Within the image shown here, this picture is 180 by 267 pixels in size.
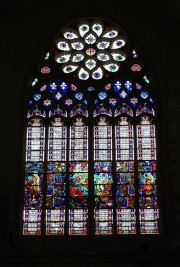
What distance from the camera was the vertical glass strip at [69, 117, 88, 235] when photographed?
45.0 ft

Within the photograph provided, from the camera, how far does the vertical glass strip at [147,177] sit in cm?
1362

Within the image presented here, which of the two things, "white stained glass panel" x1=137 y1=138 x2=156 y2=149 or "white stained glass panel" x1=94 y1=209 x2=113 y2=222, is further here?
"white stained glass panel" x1=137 y1=138 x2=156 y2=149

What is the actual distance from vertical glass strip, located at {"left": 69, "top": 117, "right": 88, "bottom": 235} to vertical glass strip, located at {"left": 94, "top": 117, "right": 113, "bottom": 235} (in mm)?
247

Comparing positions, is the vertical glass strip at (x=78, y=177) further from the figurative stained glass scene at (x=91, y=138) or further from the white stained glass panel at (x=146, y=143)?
the white stained glass panel at (x=146, y=143)

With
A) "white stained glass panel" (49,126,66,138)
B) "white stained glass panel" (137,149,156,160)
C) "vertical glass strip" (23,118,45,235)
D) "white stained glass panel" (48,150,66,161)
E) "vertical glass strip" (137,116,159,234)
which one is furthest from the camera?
"white stained glass panel" (49,126,66,138)

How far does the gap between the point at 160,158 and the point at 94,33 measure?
3.88 meters

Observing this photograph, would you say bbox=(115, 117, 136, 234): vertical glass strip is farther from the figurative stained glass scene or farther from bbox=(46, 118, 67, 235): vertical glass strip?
bbox=(46, 118, 67, 235): vertical glass strip

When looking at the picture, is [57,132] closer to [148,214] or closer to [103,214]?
[103,214]

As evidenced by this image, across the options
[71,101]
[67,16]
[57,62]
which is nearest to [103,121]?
[71,101]

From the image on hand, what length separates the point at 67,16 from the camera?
15.3 m

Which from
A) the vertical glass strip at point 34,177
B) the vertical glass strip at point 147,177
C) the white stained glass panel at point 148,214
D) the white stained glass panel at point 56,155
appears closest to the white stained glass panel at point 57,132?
the vertical glass strip at point 34,177

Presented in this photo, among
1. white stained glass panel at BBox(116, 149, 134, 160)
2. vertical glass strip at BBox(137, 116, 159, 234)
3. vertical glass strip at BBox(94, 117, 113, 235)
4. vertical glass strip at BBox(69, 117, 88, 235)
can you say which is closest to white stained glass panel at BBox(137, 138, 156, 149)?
vertical glass strip at BBox(137, 116, 159, 234)

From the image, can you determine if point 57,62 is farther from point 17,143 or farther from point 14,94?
point 17,143

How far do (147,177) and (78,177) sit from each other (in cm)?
164
